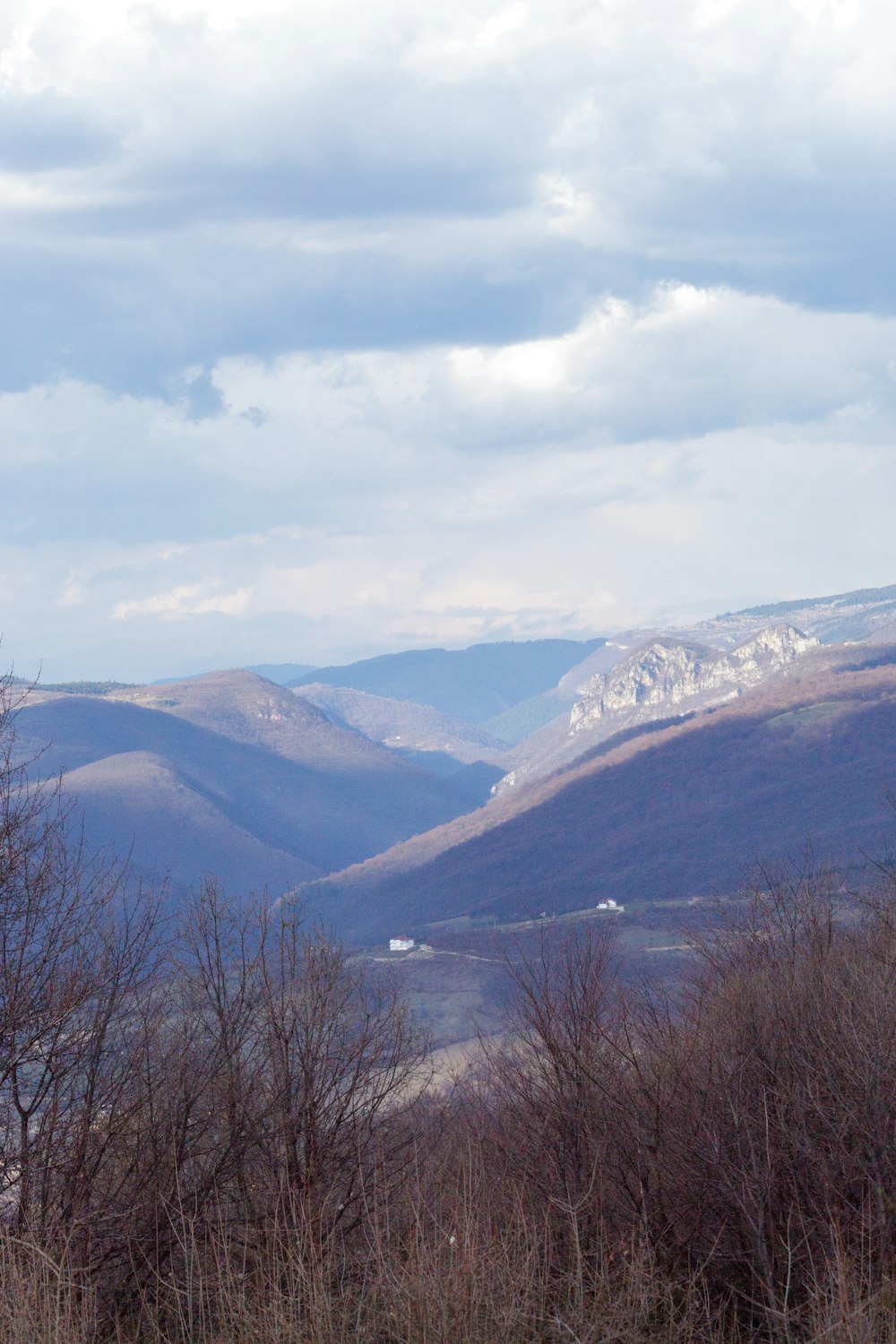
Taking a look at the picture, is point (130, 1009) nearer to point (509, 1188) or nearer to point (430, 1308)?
point (509, 1188)

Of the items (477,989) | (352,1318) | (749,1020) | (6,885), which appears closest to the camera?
(352,1318)

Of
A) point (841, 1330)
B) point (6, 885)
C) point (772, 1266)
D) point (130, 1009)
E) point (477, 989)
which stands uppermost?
point (6, 885)

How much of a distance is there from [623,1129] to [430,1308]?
1132 centimetres

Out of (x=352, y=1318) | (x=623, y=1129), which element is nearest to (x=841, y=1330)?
(x=352, y=1318)

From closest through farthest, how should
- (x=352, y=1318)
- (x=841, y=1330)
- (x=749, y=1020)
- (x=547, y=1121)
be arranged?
(x=841, y=1330), (x=352, y=1318), (x=547, y=1121), (x=749, y=1020)

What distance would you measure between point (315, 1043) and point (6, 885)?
9213 mm

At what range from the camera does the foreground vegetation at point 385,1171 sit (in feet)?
57.4

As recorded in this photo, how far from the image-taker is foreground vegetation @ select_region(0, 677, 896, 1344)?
17.5 metres

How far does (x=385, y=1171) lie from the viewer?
28531 mm

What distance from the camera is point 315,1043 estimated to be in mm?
29266

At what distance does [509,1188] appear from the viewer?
2727cm

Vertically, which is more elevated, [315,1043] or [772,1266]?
[315,1043]

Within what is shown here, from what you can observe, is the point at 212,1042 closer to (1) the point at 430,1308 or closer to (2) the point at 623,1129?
(2) the point at 623,1129

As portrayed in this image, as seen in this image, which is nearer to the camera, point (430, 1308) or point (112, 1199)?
point (430, 1308)
